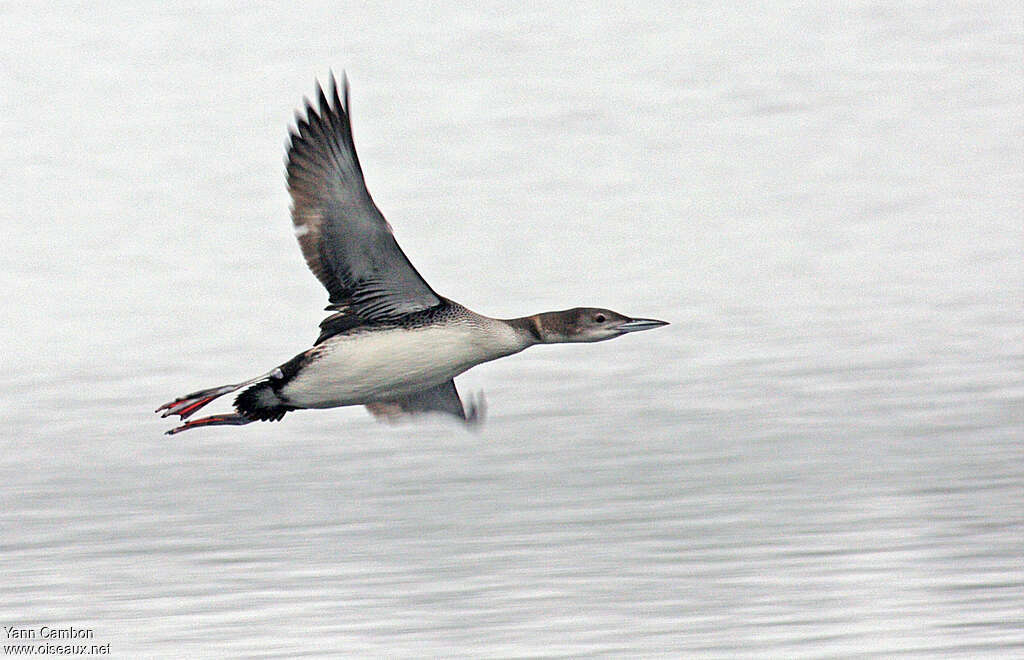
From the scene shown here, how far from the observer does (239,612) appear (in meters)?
16.5

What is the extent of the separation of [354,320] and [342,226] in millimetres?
757

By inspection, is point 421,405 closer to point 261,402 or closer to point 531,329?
point 531,329

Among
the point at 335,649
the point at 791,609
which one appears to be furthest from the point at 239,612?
the point at 791,609

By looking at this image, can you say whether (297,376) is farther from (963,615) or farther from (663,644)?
(963,615)

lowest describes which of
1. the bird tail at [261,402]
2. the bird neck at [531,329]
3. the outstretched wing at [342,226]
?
the bird tail at [261,402]

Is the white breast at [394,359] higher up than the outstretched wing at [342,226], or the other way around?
Result: the outstretched wing at [342,226]

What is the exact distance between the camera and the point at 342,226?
44.2ft

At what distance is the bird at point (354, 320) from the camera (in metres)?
13.4

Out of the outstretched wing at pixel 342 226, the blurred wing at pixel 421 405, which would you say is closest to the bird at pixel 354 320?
the outstretched wing at pixel 342 226

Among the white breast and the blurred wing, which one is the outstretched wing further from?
the blurred wing

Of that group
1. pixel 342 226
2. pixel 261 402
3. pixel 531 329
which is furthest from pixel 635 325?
pixel 261 402

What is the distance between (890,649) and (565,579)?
3154 mm

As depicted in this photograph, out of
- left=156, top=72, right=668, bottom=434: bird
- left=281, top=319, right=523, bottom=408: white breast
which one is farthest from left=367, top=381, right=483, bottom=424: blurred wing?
left=281, top=319, right=523, bottom=408: white breast

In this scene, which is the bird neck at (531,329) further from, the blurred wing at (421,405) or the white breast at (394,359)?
the blurred wing at (421,405)
